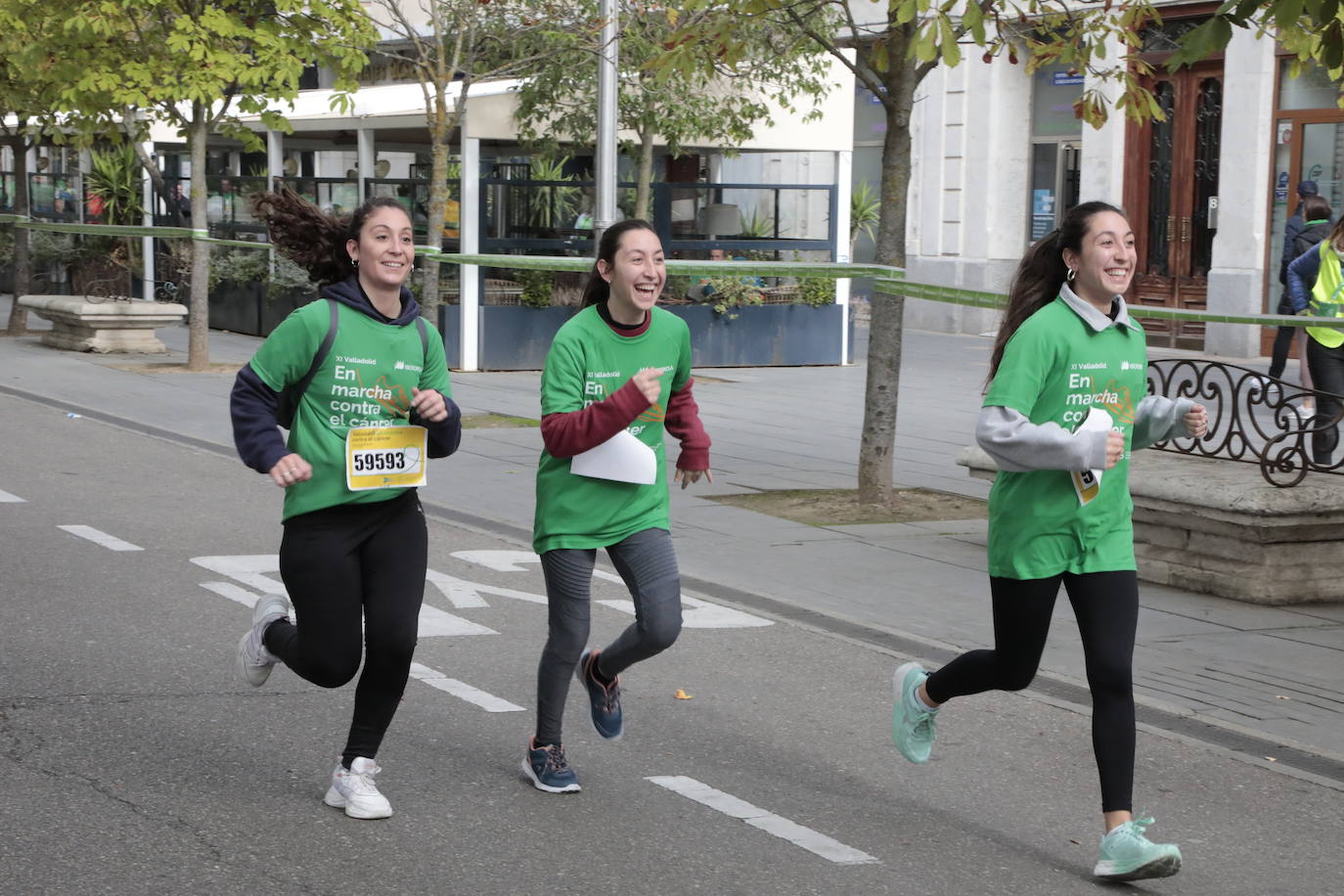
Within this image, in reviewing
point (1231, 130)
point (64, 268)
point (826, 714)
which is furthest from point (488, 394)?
point (64, 268)

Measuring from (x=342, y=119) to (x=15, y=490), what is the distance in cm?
1124

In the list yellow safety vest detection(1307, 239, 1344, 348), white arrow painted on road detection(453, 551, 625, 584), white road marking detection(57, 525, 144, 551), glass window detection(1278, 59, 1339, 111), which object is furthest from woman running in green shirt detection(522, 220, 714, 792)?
glass window detection(1278, 59, 1339, 111)

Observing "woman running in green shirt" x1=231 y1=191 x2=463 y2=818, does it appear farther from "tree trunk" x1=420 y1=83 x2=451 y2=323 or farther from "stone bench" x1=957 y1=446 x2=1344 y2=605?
"tree trunk" x1=420 y1=83 x2=451 y2=323

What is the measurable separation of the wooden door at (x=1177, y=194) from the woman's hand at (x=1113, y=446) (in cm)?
1892

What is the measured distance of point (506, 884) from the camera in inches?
183

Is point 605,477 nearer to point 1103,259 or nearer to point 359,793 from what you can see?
point 359,793

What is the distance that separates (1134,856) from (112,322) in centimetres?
1839

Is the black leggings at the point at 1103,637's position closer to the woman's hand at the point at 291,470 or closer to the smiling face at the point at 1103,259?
the smiling face at the point at 1103,259

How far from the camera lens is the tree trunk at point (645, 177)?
2036 cm

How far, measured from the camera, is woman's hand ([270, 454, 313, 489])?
16.1 feet

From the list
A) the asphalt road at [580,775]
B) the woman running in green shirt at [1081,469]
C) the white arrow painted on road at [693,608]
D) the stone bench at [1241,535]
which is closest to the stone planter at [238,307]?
the white arrow painted on road at [693,608]

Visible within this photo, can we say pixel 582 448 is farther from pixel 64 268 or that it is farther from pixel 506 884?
pixel 64 268

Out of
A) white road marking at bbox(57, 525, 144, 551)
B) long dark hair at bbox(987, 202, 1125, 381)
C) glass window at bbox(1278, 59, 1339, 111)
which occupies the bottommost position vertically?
white road marking at bbox(57, 525, 144, 551)

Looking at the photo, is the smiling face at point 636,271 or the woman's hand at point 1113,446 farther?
the smiling face at point 636,271
